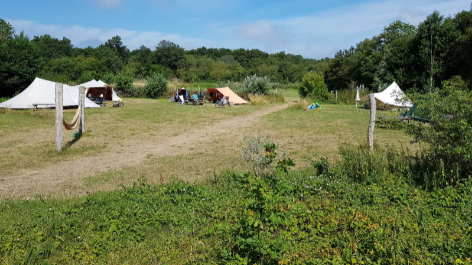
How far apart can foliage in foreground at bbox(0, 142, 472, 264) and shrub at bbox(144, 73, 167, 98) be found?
27162mm

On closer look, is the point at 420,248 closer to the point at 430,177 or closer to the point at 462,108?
the point at 430,177

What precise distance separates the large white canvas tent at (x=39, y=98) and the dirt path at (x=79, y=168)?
13044 mm

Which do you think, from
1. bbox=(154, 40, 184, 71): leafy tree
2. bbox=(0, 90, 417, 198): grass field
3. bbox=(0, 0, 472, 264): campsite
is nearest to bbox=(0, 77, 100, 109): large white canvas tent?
bbox=(0, 90, 417, 198): grass field

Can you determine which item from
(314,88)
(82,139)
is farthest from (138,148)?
(314,88)

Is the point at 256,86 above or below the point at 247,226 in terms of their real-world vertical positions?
above

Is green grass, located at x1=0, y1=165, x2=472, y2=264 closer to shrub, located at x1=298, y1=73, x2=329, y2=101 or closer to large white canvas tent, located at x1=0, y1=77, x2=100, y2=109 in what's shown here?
large white canvas tent, located at x1=0, y1=77, x2=100, y2=109

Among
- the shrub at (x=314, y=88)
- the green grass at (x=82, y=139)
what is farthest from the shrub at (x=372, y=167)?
the shrub at (x=314, y=88)

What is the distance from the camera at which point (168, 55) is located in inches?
2395

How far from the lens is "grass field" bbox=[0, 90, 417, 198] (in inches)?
264

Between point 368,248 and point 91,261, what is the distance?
2636 millimetres

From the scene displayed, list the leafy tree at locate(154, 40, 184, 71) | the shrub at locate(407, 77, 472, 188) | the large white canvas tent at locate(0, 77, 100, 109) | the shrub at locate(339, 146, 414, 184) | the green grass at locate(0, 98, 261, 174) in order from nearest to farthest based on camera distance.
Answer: the shrub at locate(407, 77, 472, 188)
the shrub at locate(339, 146, 414, 184)
the green grass at locate(0, 98, 261, 174)
the large white canvas tent at locate(0, 77, 100, 109)
the leafy tree at locate(154, 40, 184, 71)

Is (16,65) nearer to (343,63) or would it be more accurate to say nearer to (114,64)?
(114,64)

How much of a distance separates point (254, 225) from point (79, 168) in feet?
19.6

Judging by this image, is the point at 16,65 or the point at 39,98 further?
the point at 16,65
